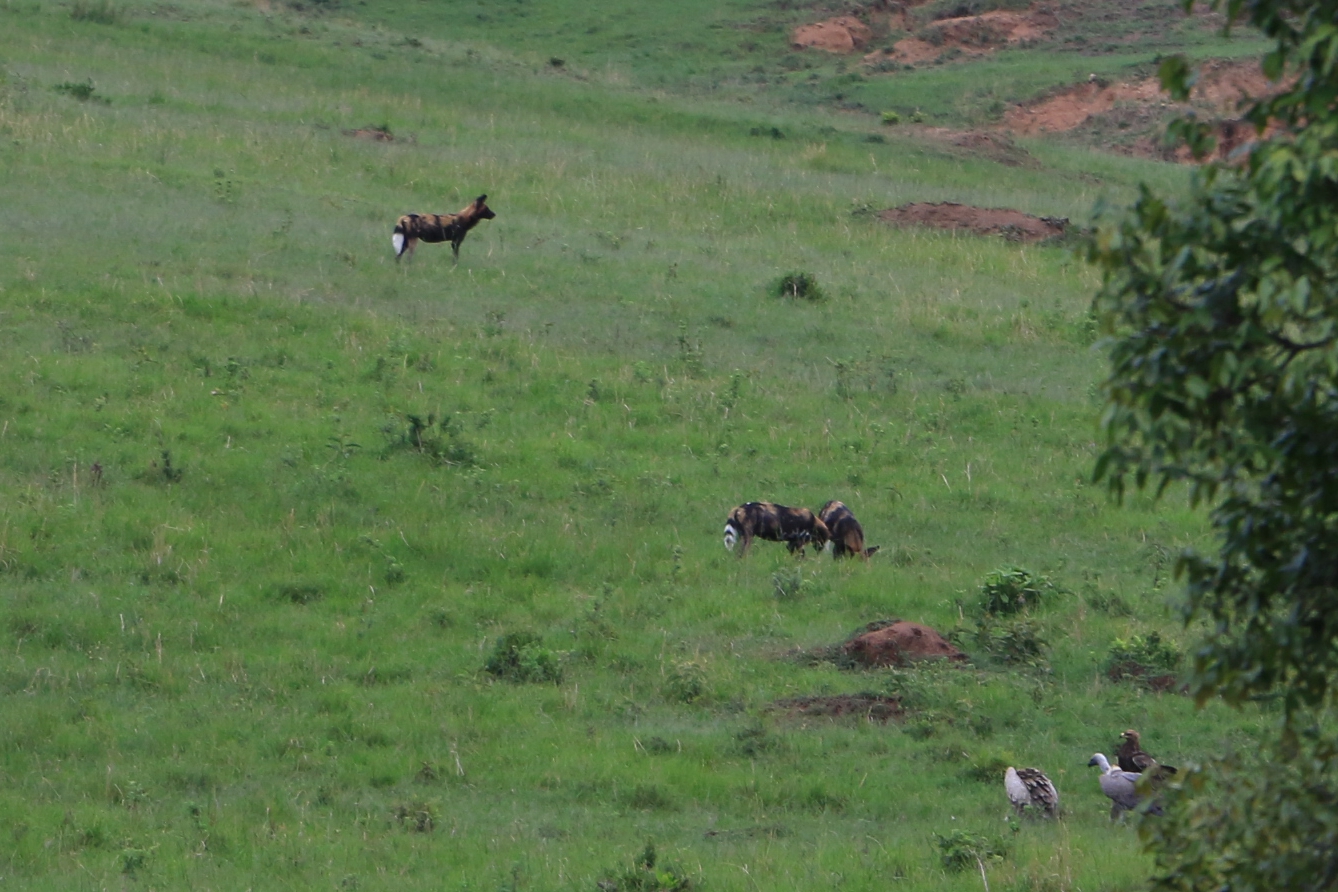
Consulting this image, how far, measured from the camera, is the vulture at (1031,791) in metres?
9.09

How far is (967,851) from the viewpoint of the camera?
807 cm

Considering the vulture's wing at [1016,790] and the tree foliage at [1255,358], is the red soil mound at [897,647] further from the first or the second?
the tree foliage at [1255,358]

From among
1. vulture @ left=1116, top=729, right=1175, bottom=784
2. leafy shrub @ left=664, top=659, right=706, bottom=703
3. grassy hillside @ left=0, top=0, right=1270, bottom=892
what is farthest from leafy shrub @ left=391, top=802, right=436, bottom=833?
vulture @ left=1116, top=729, right=1175, bottom=784

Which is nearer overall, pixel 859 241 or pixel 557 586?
pixel 557 586

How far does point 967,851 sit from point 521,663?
4383 mm

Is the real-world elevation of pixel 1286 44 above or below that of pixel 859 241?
above

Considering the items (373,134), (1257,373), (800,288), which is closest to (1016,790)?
(1257,373)

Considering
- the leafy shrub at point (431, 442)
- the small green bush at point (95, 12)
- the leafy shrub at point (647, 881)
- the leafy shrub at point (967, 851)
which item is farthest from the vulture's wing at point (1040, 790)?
the small green bush at point (95, 12)

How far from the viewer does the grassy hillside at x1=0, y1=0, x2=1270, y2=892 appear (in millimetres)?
9148

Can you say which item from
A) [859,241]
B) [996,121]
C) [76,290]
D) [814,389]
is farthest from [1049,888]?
[996,121]

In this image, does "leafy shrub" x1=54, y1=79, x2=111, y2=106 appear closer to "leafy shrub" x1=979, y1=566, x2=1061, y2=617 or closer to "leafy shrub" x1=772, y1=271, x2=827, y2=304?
"leafy shrub" x1=772, y1=271, x2=827, y2=304

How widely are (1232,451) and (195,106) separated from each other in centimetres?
2843

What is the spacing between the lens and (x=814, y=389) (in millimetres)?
18984

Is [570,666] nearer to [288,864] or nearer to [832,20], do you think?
[288,864]
